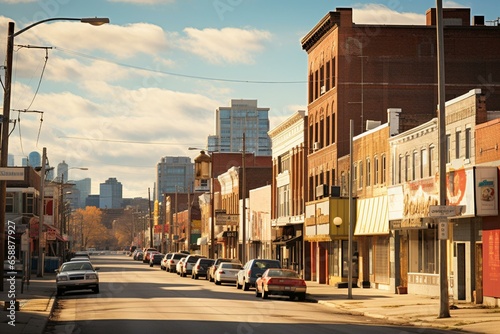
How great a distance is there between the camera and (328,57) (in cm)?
6297

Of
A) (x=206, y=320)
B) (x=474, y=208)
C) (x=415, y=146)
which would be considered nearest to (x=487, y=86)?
(x=415, y=146)

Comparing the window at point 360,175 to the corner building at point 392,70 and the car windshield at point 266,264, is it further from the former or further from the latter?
the car windshield at point 266,264

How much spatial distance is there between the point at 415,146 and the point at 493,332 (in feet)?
68.7

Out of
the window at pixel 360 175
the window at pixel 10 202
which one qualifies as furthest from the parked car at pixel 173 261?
the window at pixel 360 175

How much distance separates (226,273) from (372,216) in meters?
11.5

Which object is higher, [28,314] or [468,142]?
[468,142]

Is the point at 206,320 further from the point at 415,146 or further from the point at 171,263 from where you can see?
the point at 171,263

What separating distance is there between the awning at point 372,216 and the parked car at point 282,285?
7832mm

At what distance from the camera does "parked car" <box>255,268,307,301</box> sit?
42375 mm

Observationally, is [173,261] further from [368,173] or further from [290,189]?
[368,173]

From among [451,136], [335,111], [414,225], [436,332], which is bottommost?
[436,332]

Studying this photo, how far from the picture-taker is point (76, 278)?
45.2 meters

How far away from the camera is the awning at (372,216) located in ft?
162

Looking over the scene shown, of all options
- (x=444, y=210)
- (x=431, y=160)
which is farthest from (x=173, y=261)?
(x=444, y=210)
